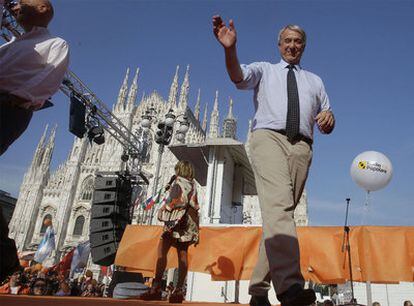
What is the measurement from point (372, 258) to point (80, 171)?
40340 mm

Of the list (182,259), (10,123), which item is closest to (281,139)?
(10,123)

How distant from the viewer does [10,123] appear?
1.90 meters

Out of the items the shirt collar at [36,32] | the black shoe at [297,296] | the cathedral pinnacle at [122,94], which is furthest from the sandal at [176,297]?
the cathedral pinnacle at [122,94]

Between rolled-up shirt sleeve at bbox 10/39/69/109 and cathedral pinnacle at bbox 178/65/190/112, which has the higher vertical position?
cathedral pinnacle at bbox 178/65/190/112

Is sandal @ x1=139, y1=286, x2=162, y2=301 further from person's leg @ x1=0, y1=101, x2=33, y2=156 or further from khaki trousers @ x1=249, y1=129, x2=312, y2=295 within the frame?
person's leg @ x1=0, y1=101, x2=33, y2=156

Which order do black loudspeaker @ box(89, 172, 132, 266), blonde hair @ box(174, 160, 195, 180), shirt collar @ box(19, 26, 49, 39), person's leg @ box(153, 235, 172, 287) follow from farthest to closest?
1. black loudspeaker @ box(89, 172, 132, 266)
2. blonde hair @ box(174, 160, 195, 180)
3. person's leg @ box(153, 235, 172, 287)
4. shirt collar @ box(19, 26, 49, 39)

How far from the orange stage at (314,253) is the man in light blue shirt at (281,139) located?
4440 millimetres

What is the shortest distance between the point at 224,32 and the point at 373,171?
21.3 feet

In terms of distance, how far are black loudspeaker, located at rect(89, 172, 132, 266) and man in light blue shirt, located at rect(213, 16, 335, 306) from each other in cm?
800

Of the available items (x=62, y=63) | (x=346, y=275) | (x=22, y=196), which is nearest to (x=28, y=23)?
(x=62, y=63)

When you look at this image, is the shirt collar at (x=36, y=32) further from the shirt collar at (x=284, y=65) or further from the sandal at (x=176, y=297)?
the sandal at (x=176, y=297)

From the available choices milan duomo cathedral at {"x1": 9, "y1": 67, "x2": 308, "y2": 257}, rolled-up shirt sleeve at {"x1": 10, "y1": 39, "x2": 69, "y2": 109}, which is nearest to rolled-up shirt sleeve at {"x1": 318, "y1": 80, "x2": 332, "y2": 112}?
rolled-up shirt sleeve at {"x1": 10, "y1": 39, "x2": 69, "y2": 109}

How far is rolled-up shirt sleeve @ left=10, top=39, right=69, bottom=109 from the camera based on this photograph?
1.91 metres

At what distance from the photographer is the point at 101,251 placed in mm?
9273
